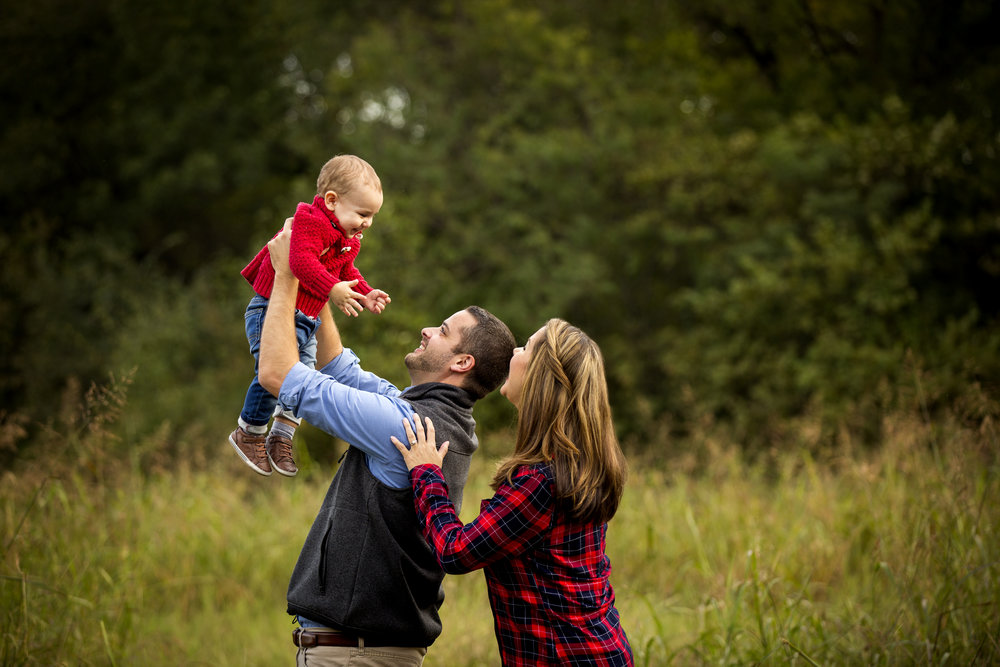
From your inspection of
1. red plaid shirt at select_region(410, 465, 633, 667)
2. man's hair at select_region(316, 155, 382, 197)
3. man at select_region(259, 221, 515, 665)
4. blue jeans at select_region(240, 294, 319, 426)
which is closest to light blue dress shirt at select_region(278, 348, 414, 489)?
man at select_region(259, 221, 515, 665)

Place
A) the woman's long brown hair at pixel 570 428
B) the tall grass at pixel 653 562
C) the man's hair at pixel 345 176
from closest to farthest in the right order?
the woman's long brown hair at pixel 570 428 → the man's hair at pixel 345 176 → the tall grass at pixel 653 562

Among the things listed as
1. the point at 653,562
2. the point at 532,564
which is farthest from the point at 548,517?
the point at 653,562

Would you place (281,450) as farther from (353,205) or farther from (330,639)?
(353,205)

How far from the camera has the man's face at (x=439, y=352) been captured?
2.89 meters

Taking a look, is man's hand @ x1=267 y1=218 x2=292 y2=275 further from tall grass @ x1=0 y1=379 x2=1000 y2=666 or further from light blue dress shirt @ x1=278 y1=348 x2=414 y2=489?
tall grass @ x1=0 y1=379 x2=1000 y2=666

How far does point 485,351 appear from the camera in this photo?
290cm

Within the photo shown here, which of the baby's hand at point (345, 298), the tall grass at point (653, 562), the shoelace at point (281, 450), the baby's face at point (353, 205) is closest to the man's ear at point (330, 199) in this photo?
the baby's face at point (353, 205)

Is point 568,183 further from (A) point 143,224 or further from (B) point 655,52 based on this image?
(A) point 143,224

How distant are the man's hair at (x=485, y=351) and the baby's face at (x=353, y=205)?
440 mm

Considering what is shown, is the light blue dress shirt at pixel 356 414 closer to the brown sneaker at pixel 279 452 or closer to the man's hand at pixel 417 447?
the man's hand at pixel 417 447

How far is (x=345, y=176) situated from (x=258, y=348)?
1.99 ft

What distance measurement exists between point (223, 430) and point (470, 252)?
18.8ft

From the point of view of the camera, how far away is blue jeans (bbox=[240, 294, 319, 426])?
287cm

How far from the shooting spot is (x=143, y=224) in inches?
752
